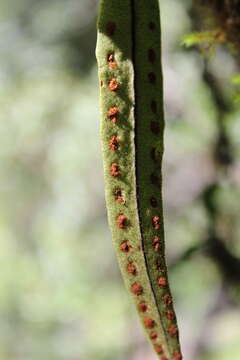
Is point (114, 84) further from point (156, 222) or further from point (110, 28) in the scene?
point (156, 222)

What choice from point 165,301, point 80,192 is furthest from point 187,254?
point 165,301

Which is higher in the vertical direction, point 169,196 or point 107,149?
point 169,196

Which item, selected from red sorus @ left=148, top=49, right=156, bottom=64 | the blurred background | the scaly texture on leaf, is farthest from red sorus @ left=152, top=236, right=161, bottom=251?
the blurred background

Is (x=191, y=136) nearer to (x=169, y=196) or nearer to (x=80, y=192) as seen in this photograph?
(x=169, y=196)

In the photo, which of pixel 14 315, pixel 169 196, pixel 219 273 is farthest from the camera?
pixel 14 315

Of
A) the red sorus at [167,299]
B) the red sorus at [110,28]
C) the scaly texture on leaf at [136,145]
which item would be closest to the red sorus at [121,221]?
the scaly texture on leaf at [136,145]

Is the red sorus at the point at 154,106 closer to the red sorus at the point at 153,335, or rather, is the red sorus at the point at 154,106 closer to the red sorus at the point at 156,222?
the red sorus at the point at 156,222

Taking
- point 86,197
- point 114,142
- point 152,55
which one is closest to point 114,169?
point 114,142
